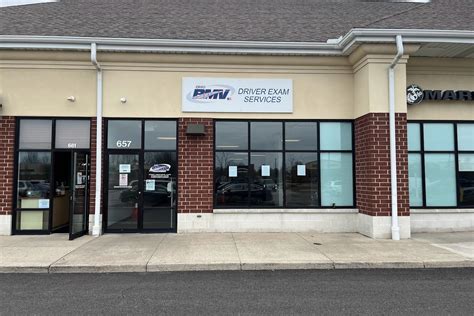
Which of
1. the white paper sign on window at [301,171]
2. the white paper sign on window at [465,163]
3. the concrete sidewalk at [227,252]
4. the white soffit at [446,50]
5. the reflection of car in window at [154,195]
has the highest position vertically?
the white soffit at [446,50]

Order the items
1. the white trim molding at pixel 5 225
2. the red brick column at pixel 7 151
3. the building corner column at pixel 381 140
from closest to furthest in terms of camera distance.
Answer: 1. the building corner column at pixel 381 140
2. the white trim molding at pixel 5 225
3. the red brick column at pixel 7 151

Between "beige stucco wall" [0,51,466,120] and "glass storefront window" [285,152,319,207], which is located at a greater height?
"beige stucco wall" [0,51,466,120]

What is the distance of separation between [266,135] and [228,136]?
1071mm

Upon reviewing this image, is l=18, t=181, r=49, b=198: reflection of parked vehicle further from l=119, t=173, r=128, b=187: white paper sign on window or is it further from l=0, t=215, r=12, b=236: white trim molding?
l=119, t=173, r=128, b=187: white paper sign on window

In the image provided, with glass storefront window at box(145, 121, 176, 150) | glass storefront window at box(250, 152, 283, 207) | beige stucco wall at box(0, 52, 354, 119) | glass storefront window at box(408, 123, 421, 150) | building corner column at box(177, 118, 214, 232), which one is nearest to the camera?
beige stucco wall at box(0, 52, 354, 119)

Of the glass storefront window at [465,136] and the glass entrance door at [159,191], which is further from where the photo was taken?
the glass storefront window at [465,136]

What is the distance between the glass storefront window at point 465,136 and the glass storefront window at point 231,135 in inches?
239

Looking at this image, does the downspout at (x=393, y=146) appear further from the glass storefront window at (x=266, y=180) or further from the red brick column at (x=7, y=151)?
the red brick column at (x=7, y=151)

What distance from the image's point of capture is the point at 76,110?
1055 centimetres

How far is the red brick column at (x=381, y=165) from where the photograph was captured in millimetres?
9812

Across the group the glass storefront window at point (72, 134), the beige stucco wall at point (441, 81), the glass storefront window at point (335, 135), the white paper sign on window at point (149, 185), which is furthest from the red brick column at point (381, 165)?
the glass storefront window at point (72, 134)

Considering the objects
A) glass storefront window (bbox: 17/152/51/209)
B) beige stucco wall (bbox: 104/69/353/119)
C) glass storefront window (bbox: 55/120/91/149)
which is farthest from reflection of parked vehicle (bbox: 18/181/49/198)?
beige stucco wall (bbox: 104/69/353/119)

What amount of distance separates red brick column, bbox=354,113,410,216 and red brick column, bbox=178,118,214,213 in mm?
4125

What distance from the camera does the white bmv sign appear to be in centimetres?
1073
